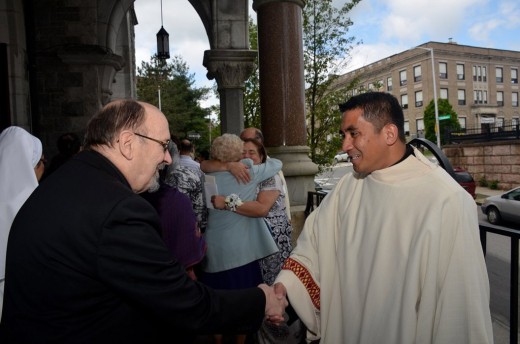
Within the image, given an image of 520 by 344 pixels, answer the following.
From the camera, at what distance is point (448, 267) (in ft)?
5.97

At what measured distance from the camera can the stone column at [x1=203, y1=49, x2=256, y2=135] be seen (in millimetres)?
8773

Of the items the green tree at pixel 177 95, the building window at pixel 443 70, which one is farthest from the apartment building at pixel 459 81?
the green tree at pixel 177 95

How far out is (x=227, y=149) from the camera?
144 inches

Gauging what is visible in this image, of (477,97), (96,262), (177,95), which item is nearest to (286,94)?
(96,262)

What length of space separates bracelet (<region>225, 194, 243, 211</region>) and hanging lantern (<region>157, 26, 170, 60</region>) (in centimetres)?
906

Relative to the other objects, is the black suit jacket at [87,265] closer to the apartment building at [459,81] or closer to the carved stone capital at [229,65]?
the carved stone capital at [229,65]

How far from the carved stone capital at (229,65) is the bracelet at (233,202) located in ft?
18.8

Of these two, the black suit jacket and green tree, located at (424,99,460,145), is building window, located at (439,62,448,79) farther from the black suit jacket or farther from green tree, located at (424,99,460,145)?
the black suit jacket

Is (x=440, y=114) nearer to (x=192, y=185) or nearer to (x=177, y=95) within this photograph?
→ (x=177, y=95)

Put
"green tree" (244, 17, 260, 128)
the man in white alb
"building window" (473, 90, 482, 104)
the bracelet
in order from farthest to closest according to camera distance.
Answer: "building window" (473, 90, 482, 104)
"green tree" (244, 17, 260, 128)
the bracelet
the man in white alb

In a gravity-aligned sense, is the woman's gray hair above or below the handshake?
above

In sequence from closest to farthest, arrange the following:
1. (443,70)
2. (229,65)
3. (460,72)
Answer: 1. (229,65)
2. (443,70)
3. (460,72)

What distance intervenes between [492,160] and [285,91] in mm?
23525

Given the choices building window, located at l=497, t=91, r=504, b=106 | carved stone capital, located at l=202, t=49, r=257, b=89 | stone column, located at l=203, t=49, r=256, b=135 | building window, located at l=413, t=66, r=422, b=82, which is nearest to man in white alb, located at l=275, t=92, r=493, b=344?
stone column, located at l=203, t=49, r=256, b=135
